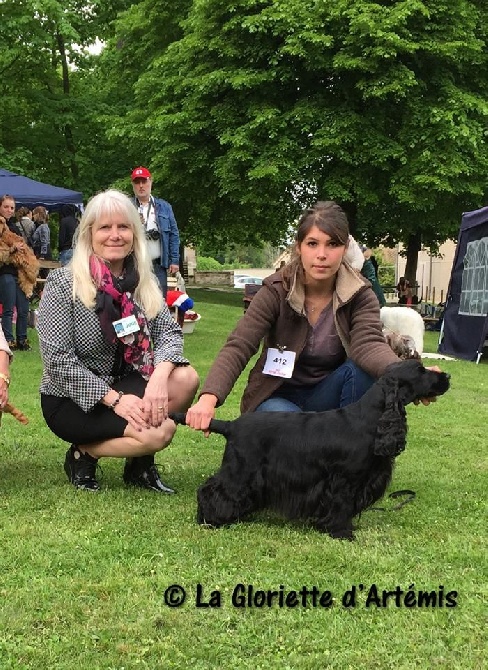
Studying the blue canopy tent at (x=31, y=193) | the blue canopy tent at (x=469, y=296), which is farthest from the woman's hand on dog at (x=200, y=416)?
the blue canopy tent at (x=31, y=193)

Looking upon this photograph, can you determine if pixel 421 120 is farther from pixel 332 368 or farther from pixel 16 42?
pixel 332 368

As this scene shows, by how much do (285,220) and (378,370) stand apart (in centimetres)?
1683

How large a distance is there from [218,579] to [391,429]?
782 mm

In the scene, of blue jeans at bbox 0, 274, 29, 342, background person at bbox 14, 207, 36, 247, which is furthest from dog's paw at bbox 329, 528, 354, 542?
background person at bbox 14, 207, 36, 247

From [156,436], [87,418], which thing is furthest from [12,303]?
[156,436]

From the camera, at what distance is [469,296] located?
10.0 metres

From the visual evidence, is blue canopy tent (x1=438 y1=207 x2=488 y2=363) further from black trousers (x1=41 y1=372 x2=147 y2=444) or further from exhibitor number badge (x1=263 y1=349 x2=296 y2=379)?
black trousers (x1=41 y1=372 x2=147 y2=444)

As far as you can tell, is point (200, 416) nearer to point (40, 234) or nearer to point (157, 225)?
point (157, 225)

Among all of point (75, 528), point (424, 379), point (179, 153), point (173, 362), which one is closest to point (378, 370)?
point (424, 379)

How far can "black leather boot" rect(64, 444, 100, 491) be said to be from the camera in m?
3.28

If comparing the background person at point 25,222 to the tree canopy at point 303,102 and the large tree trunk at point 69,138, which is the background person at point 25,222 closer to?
the tree canopy at point 303,102

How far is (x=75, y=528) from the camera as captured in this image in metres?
2.77

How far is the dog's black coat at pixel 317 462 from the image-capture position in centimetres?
272

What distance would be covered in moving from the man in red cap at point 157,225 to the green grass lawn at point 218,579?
381cm
